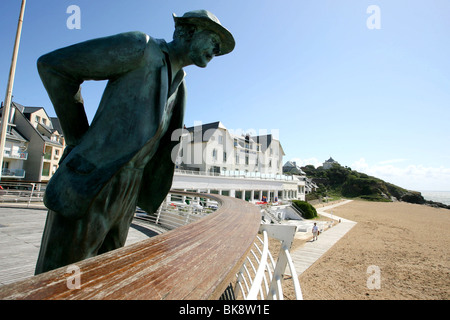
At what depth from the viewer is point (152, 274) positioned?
38.4 inches

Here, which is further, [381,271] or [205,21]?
[381,271]

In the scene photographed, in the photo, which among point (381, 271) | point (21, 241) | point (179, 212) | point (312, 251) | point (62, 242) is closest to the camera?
point (62, 242)

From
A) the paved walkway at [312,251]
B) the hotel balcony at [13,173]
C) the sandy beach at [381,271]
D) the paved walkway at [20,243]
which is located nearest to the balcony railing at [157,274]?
the paved walkway at [20,243]

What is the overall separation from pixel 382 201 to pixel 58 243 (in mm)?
89910

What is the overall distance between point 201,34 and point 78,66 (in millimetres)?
853

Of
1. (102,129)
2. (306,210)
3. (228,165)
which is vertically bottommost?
(306,210)

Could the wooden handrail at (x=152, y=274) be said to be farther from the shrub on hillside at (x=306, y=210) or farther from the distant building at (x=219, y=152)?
the shrub on hillside at (x=306, y=210)

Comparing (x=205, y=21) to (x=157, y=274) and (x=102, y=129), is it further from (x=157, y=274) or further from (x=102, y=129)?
(x=157, y=274)

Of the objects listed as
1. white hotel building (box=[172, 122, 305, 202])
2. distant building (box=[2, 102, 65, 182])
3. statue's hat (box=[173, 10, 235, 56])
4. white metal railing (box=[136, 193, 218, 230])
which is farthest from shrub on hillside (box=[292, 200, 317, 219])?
statue's hat (box=[173, 10, 235, 56])

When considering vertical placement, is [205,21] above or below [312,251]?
above

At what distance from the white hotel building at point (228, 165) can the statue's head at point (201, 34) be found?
22505 millimetres

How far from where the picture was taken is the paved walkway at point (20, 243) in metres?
3.23

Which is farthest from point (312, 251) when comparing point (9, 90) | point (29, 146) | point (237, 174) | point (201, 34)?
point (29, 146)
